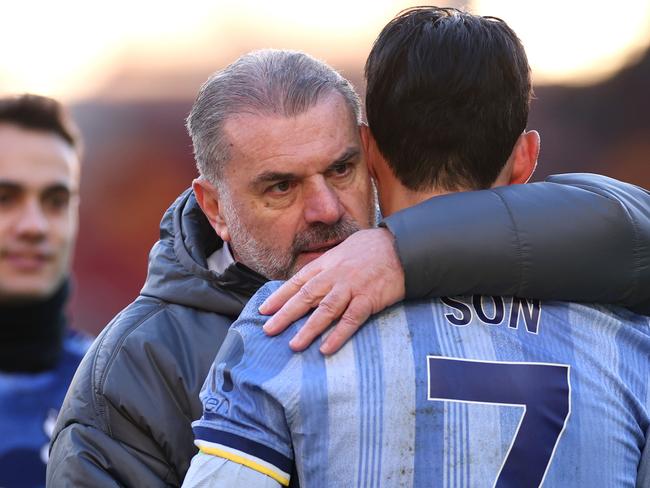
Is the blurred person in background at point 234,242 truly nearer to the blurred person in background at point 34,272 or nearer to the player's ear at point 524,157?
the player's ear at point 524,157

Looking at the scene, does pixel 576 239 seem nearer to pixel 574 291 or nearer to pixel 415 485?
pixel 574 291

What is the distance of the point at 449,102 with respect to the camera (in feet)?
5.37

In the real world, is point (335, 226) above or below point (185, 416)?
above

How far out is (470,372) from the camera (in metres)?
1.49

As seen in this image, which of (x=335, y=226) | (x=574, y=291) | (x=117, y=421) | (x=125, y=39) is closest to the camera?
(x=574, y=291)

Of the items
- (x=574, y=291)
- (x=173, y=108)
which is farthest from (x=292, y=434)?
(x=173, y=108)

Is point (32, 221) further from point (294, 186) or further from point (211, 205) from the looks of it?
point (294, 186)

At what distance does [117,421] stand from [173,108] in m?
3.80

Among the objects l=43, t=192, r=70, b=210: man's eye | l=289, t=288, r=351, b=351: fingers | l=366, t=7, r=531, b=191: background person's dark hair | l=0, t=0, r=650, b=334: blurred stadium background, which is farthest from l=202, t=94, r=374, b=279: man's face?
l=0, t=0, r=650, b=334: blurred stadium background

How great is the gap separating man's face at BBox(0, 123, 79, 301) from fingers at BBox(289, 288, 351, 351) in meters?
3.18

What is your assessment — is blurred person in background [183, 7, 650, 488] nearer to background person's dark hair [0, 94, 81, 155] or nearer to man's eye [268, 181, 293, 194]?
man's eye [268, 181, 293, 194]

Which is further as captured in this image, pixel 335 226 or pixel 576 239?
pixel 335 226

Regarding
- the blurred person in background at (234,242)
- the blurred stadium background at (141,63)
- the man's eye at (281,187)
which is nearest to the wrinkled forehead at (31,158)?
the blurred stadium background at (141,63)

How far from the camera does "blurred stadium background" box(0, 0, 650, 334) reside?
5188mm
